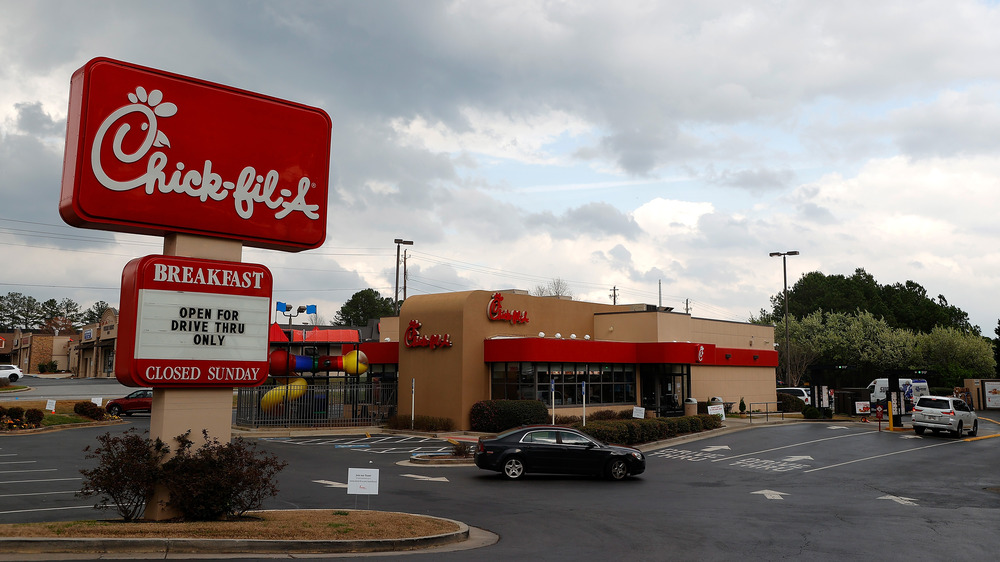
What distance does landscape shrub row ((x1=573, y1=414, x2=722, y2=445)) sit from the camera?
2723 centimetres

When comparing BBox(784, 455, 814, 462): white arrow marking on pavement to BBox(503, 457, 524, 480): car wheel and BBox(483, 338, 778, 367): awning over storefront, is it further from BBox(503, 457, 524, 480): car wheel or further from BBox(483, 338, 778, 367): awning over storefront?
BBox(483, 338, 778, 367): awning over storefront

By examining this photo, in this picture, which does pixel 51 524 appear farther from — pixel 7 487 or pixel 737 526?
pixel 737 526

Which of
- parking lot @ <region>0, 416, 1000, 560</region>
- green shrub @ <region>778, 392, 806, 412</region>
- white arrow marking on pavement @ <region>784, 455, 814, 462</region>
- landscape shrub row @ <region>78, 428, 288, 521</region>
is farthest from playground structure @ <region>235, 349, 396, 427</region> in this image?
green shrub @ <region>778, 392, 806, 412</region>

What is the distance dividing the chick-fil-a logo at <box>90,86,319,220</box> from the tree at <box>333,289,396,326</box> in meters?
96.7

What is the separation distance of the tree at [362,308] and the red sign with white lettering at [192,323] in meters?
96.9

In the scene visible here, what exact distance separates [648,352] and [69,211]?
30638 mm

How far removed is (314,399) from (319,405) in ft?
1.29

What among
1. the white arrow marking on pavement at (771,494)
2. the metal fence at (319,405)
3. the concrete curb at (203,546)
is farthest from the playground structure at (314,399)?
the concrete curb at (203,546)

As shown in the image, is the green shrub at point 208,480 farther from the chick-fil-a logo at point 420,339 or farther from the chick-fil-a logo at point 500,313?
the chick-fil-a logo at point 500,313

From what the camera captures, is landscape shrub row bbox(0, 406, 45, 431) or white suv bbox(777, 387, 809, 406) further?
white suv bbox(777, 387, 809, 406)

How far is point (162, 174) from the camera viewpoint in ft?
41.2

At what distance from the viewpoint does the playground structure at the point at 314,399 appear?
34.4 m

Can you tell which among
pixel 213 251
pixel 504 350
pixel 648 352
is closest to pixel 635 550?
pixel 213 251

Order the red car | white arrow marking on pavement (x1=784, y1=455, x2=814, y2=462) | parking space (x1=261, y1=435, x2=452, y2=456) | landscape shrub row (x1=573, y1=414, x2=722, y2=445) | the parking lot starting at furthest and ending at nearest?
the red car, landscape shrub row (x1=573, y1=414, x2=722, y2=445), parking space (x1=261, y1=435, x2=452, y2=456), white arrow marking on pavement (x1=784, y1=455, x2=814, y2=462), the parking lot
